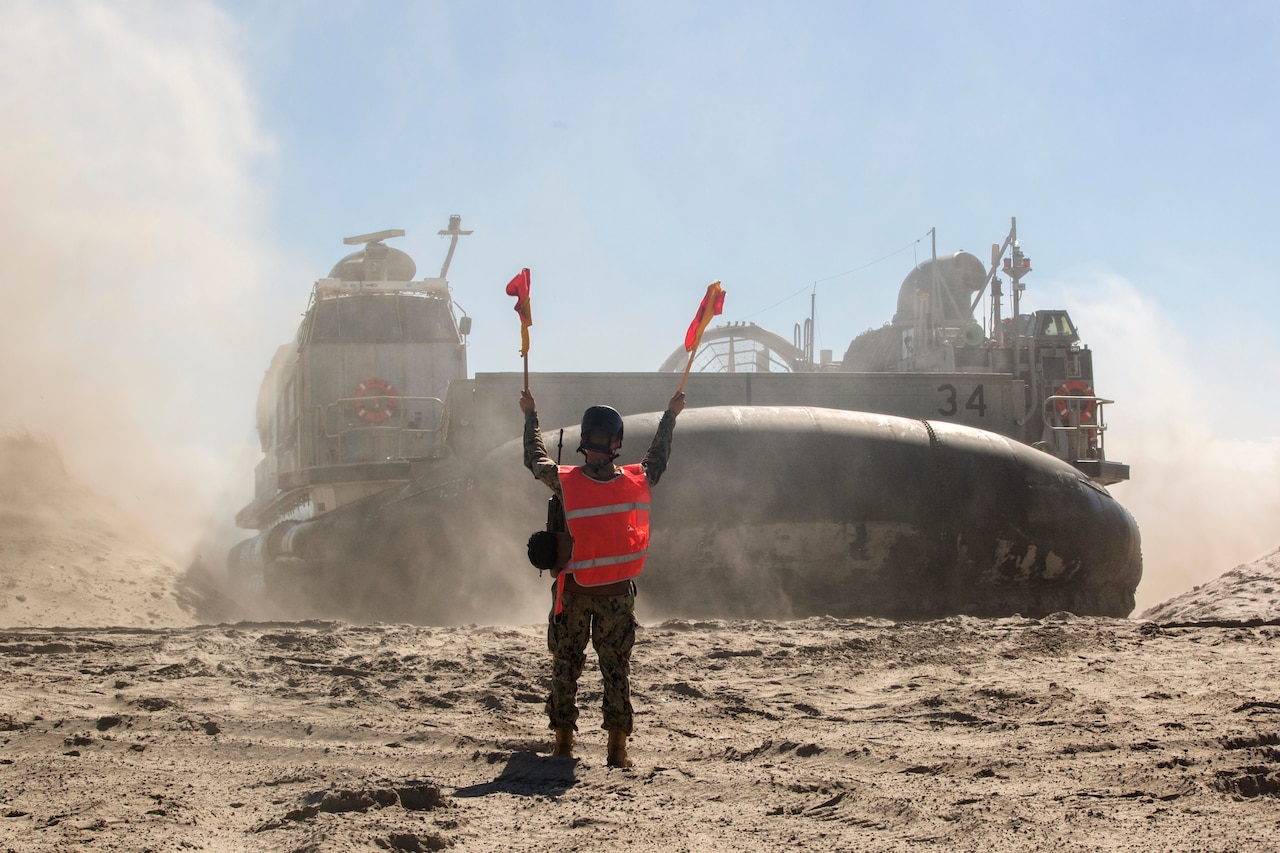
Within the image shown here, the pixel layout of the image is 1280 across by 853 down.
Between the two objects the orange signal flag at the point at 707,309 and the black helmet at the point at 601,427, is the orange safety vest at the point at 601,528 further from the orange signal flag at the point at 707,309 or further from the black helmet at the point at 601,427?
the orange signal flag at the point at 707,309

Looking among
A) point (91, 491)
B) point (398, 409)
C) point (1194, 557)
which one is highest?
point (398, 409)

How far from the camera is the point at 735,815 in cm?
340

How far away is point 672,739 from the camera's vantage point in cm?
456

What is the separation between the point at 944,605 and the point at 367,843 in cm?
635

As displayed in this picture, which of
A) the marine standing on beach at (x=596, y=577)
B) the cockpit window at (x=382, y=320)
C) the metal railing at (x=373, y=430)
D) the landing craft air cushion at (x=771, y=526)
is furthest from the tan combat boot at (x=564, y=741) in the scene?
the cockpit window at (x=382, y=320)

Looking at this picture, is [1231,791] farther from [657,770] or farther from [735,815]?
[657,770]

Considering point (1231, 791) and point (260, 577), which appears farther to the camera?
point (260, 577)

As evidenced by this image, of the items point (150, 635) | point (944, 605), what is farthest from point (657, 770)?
point (944, 605)

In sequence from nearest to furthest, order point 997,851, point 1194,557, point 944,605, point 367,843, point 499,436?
point 997,851 → point 367,843 → point 944,605 → point 499,436 → point 1194,557

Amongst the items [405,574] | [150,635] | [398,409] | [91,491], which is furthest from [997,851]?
[91,491]

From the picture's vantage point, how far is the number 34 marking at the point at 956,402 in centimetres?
1316

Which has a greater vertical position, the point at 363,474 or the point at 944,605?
the point at 363,474

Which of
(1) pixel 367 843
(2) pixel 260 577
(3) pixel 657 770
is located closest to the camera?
(1) pixel 367 843

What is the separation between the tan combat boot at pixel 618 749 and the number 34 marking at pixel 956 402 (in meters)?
Result: 9.59
